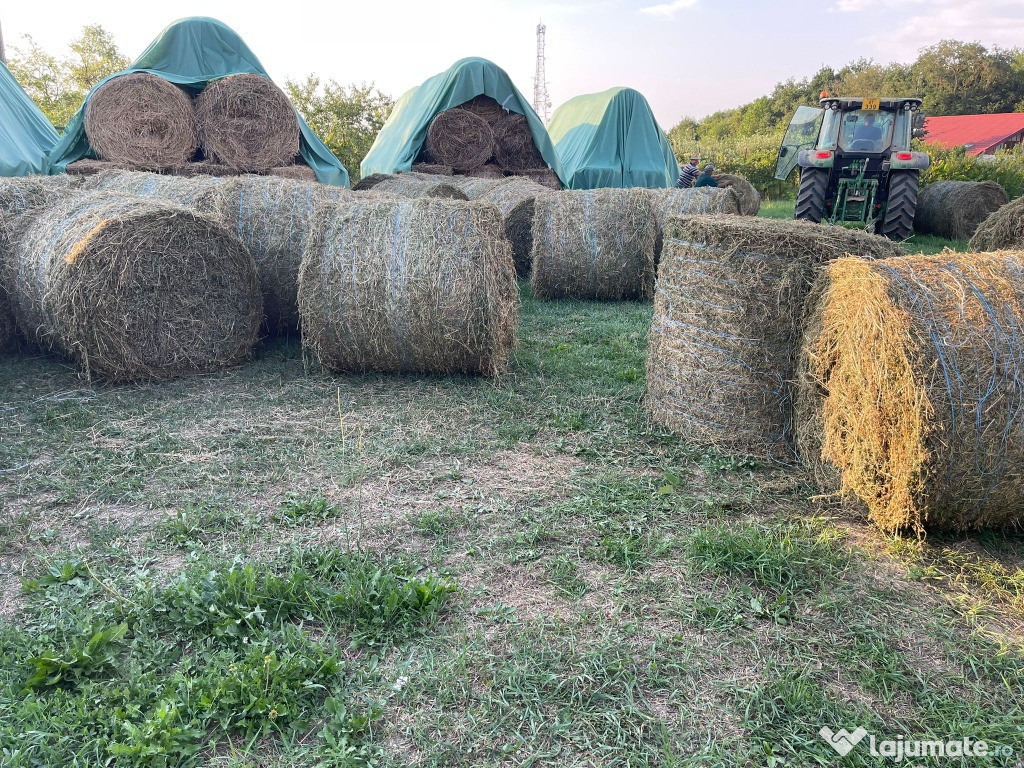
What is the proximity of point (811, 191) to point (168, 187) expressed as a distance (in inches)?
459

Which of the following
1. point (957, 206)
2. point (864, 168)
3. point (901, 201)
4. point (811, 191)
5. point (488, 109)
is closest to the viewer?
point (901, 201)

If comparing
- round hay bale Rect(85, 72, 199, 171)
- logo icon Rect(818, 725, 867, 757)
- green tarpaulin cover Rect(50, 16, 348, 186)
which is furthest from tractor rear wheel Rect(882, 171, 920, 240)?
logo icon Rect(818, 725, 867, 757)

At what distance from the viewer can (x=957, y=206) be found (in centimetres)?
1520

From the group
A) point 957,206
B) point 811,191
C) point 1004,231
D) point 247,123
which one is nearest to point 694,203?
point 1004,231

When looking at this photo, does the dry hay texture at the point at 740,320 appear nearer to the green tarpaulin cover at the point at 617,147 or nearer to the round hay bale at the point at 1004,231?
the round hay bale at the point at 1004,231

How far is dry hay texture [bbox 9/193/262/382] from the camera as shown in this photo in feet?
16.5

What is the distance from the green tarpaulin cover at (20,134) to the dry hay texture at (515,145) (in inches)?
345

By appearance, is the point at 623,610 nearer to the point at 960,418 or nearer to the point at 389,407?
the point at 960,418

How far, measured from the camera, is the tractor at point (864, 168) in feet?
43.5

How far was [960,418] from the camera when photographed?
297cm

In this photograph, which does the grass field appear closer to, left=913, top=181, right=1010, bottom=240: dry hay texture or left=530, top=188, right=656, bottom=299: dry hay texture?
left=530, top=188, right=656, bottom=299: dry hay texture

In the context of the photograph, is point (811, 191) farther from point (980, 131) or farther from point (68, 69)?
point (980, 131)

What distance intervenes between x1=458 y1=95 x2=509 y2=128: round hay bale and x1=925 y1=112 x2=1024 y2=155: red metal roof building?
106 ft

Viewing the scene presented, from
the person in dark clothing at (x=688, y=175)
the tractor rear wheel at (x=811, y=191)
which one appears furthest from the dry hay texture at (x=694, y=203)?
the person in dark clothing at (x=688, y=175)
